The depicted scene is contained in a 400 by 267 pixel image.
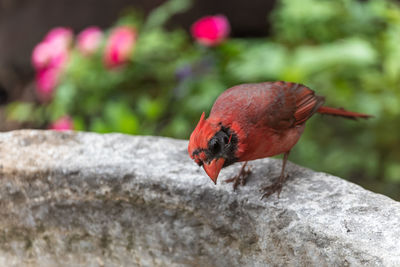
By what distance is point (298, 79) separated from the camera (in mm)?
3014

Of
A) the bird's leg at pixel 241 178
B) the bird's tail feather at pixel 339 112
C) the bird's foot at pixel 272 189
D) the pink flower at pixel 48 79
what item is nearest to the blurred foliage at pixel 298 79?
the pink flower at pixel 48 79

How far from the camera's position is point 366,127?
3441 millimetres

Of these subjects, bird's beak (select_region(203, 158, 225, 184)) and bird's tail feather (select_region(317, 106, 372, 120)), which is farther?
bird's tail feather (select_region(317, 106, 372, 120))

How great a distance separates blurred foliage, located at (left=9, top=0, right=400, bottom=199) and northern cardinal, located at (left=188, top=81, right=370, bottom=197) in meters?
1.05

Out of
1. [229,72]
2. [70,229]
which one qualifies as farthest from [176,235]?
[229,72]

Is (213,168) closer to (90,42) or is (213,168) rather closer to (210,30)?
(210,30)

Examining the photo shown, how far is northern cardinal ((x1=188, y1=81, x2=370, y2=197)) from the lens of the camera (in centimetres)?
160

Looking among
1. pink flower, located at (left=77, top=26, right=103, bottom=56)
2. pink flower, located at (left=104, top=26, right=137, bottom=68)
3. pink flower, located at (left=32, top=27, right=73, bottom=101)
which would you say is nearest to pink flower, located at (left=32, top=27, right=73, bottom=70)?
pink flower, located at (left=32, top=27, right=73, bottom=101)

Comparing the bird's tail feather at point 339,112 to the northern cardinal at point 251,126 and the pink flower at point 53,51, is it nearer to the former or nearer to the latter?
the northern cardinal at point 251,126

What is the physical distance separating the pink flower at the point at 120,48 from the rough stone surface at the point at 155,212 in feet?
4.80

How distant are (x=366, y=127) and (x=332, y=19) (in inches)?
30.6

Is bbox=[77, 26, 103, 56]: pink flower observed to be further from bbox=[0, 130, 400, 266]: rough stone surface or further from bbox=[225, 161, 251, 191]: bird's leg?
bbox=[225, 161, 251, 191]: bird's leg

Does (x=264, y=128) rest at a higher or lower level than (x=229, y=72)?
higher

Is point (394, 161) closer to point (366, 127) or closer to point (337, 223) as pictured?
point (366, 127)
